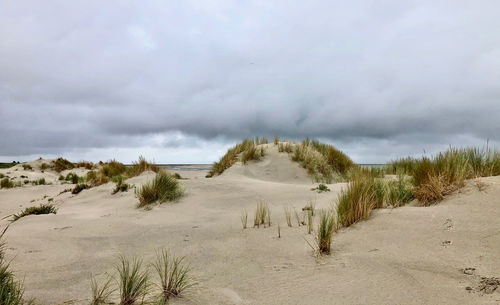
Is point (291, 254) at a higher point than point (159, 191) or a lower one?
lower

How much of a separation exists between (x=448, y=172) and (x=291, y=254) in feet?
7.75

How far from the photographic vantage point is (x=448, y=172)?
4117 millimetres

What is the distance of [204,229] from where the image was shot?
15.6 feet

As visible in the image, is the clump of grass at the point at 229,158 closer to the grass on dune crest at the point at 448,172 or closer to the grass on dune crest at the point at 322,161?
the grass on dune crest at the point at 322,161

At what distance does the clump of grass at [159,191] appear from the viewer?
270 inches

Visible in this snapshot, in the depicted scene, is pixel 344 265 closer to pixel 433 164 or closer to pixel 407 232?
pixel 407 232

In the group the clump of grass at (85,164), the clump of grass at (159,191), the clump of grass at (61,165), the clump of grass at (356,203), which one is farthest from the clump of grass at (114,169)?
the clump of grass at (61,165)

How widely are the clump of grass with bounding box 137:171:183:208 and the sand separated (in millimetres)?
1067

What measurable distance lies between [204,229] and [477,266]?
3.33 m

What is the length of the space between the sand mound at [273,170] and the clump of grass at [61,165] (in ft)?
61.5

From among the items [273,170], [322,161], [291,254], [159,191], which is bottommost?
[291,254]

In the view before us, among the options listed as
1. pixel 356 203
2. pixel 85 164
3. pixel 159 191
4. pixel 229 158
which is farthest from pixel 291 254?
pixel 85 164

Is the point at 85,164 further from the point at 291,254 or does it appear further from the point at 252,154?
the point at 291,254

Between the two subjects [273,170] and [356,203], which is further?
[273,170]
